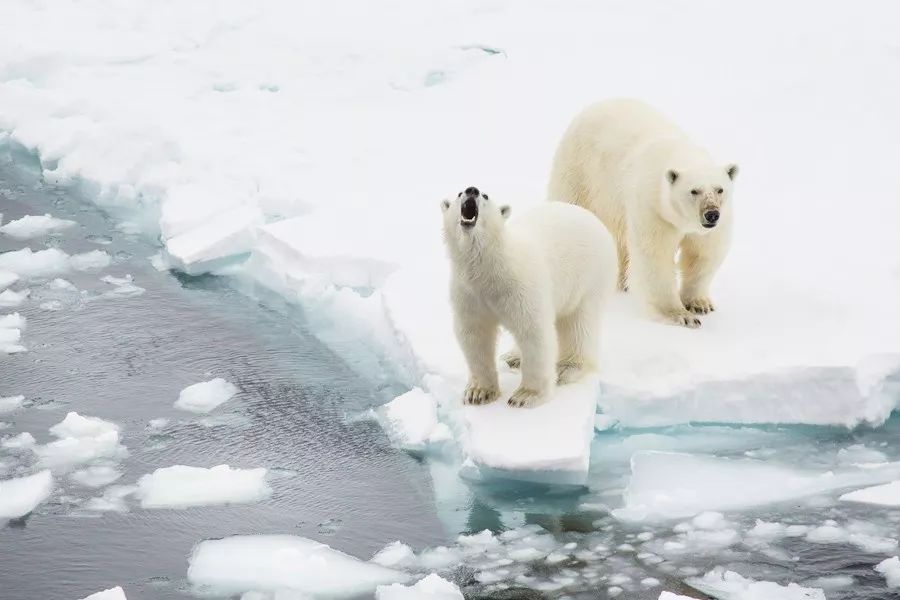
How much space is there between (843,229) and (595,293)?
212cm

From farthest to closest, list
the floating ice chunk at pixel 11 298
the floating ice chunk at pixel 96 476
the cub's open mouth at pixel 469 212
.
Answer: the floating ice chunk at pixel 11 298 < the floating ice chunk at pixel 96 476 < the cub's open mouth at pixel 469 212

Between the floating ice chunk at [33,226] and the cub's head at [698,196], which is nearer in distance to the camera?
the cub's head at [698,196]

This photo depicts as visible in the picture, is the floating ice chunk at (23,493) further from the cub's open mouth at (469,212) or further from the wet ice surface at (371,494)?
the cub's open mouth at (469,212)

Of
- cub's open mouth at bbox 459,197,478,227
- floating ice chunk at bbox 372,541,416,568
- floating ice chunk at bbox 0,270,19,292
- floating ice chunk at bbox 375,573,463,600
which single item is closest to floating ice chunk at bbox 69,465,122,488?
floating ice chunk at bbox 372,541,416,568

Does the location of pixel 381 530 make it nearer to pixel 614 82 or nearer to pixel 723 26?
pixel 614 82

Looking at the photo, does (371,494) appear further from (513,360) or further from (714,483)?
(714,483)

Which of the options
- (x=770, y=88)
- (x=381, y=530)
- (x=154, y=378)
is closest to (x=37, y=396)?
(x=154, y=378)

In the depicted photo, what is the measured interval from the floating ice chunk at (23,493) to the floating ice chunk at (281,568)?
773mm

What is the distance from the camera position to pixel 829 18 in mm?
9633

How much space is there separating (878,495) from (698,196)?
4.92 ft

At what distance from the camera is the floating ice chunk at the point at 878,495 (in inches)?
170

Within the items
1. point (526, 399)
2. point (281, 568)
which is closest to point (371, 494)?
point (281, 568)

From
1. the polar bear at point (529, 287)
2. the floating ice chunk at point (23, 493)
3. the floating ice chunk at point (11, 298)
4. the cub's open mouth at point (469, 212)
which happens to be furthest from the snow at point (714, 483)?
the floating ice chunk at point (11, 298)

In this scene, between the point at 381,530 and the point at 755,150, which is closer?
the point at 381,530
